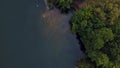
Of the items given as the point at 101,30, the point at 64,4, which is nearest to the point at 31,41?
the point at 64,4

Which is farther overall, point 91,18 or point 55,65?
point 55,65

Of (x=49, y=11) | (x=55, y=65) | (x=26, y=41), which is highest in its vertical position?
(x=49, y=11)

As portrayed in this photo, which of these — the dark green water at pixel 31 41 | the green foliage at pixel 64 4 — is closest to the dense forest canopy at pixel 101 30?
the green foliage at pixel 64 4

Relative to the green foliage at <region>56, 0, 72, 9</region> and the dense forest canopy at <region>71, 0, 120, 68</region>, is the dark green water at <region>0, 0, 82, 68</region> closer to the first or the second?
the green foliage at <region>56, 0, 72, 9</region>

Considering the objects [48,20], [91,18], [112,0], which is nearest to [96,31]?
[91,18]

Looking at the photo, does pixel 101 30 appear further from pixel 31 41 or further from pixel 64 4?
pixel 31 41

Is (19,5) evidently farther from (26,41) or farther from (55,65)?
(55,65)

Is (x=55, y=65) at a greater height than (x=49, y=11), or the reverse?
(x=49, y=11)
